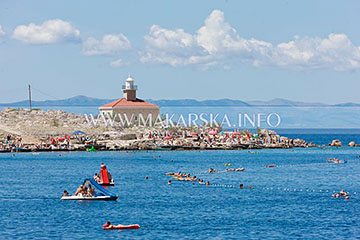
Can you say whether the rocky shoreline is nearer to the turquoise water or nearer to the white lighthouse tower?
the white lighthouse tower

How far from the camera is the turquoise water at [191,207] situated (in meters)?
36.6

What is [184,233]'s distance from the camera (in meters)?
36.2

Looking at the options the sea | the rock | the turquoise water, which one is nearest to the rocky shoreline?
the rock

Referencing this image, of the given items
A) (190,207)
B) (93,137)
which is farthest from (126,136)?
(190,207)

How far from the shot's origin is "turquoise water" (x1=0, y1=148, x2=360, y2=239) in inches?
1442

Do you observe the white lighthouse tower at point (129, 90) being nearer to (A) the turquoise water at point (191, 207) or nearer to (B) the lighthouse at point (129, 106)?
(B) the lighthouse at point (129, 106)

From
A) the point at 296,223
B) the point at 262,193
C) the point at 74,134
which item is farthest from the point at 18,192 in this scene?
the point at 74,134

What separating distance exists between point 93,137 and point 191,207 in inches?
4093

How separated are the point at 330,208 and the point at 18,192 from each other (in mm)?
27142

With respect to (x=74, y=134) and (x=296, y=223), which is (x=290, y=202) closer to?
(x=296, y=223)

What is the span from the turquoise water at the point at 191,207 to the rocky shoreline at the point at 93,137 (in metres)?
57.5

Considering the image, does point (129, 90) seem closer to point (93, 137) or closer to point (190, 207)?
point (93, 137)

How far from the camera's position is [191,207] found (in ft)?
151

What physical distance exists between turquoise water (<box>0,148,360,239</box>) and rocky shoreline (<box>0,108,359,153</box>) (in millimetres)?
57456
